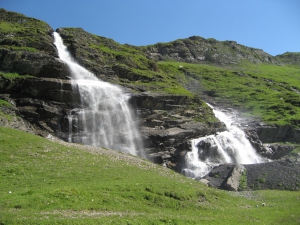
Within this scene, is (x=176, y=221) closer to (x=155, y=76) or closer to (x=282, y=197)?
(x=282, y=197)

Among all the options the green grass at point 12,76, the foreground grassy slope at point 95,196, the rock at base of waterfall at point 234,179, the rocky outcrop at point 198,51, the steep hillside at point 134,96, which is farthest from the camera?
the rocky outcrop at point 198,51

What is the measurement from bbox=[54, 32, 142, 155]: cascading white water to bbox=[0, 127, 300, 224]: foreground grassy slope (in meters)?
16.9

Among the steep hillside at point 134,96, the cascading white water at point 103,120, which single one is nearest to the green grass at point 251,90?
the steep hillside at point 134,96

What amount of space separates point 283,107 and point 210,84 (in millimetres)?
34558

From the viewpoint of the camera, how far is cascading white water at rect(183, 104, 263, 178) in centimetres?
5384

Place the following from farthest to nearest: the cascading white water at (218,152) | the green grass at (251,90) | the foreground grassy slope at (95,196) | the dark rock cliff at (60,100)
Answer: the green grass at (251,90)
the cascading white water at (218,152)
the dark rock cliff at (60,100)
the foreground grassy slope at (95,196)

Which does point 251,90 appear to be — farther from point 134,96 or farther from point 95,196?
point 95,196

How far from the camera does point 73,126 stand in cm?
5162

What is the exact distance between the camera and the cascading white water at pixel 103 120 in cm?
5212

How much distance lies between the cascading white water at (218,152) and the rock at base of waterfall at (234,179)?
6.39 meters

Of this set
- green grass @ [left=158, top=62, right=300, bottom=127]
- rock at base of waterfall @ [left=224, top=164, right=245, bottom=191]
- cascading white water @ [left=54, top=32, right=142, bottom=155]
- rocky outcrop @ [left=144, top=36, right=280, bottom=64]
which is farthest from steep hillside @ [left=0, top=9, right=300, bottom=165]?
rocky outcrop @ [left=144, top=36, right=280, bottom=64]

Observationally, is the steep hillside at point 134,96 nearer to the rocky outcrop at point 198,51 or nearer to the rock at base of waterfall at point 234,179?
the rock at base of waterfall at point 234,179

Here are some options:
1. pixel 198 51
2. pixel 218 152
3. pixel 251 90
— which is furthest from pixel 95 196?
pixel 198 51

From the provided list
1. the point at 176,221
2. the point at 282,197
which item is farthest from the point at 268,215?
the point at 282,197
